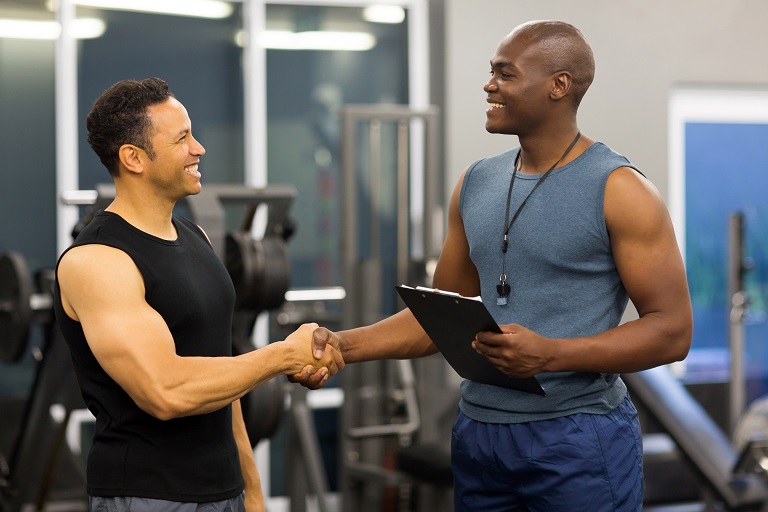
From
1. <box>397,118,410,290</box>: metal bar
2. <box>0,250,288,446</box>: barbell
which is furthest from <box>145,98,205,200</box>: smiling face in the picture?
<box>397,118,410,290</box>: metal bar

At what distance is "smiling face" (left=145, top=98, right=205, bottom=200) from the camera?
1904 mm

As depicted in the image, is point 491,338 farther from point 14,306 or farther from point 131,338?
point 14,306

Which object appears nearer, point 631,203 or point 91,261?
point 91,261

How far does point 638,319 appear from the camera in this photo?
1881 millimetres

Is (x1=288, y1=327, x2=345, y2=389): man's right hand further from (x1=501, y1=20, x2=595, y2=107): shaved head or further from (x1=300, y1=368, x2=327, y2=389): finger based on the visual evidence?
(x1=501, y1=20, x2=595, y2=107): shaved head

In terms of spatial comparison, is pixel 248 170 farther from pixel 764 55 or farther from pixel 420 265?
pixel 764 55

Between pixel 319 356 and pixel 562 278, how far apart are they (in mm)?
535

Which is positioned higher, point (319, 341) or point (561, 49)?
point (561, 49)

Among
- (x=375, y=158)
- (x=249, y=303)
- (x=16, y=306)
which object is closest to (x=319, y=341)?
(x=249, y=303)

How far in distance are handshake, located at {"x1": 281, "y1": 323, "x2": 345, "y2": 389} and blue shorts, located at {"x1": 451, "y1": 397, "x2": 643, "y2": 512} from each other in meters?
0.35

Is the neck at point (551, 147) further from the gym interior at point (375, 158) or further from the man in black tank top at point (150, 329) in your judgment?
the gym interior at point (375, 158)

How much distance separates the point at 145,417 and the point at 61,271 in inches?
11.8

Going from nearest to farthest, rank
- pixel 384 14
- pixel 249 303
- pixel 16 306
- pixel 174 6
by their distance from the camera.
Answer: pixel 249 303
pixel 16 306
pixel 174 6
pixel 384 14

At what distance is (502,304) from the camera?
200 cm
